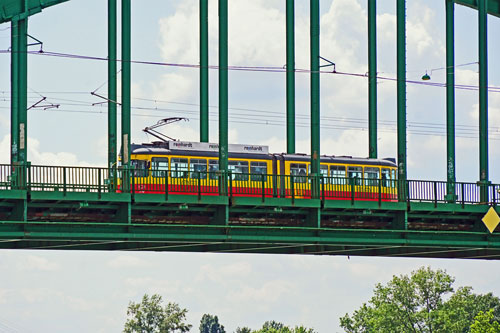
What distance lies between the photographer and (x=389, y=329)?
152 meters

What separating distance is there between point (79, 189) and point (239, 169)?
12.2 meters

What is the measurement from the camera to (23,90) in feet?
164

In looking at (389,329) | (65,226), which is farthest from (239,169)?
(389,329)

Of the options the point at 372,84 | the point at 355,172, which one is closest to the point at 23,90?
the point at 355,172

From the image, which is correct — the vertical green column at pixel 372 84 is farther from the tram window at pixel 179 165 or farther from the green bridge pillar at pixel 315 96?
the tram window at pixel 179 165

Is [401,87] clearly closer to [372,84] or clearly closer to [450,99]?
[372,84]

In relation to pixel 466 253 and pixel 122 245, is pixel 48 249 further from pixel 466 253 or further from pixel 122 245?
pixel 466 253

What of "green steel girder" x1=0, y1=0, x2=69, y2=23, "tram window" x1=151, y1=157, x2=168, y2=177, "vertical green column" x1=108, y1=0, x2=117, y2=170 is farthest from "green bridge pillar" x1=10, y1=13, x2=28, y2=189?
"tram window" x1=151, y1=157, x2=168, y2=177

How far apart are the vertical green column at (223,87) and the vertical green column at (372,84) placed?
1215cm

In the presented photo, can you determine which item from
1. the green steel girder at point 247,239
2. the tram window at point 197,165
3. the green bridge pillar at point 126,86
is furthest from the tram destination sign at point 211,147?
the green steel girder at point 247,239

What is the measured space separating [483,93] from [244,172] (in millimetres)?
15660

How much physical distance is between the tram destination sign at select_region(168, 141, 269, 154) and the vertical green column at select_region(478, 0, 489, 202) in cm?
1267

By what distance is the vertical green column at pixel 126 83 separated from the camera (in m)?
51.0

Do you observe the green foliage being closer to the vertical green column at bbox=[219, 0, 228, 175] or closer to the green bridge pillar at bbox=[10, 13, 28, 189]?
the vertical green column at bbox=[219, 0, 228, 175]
